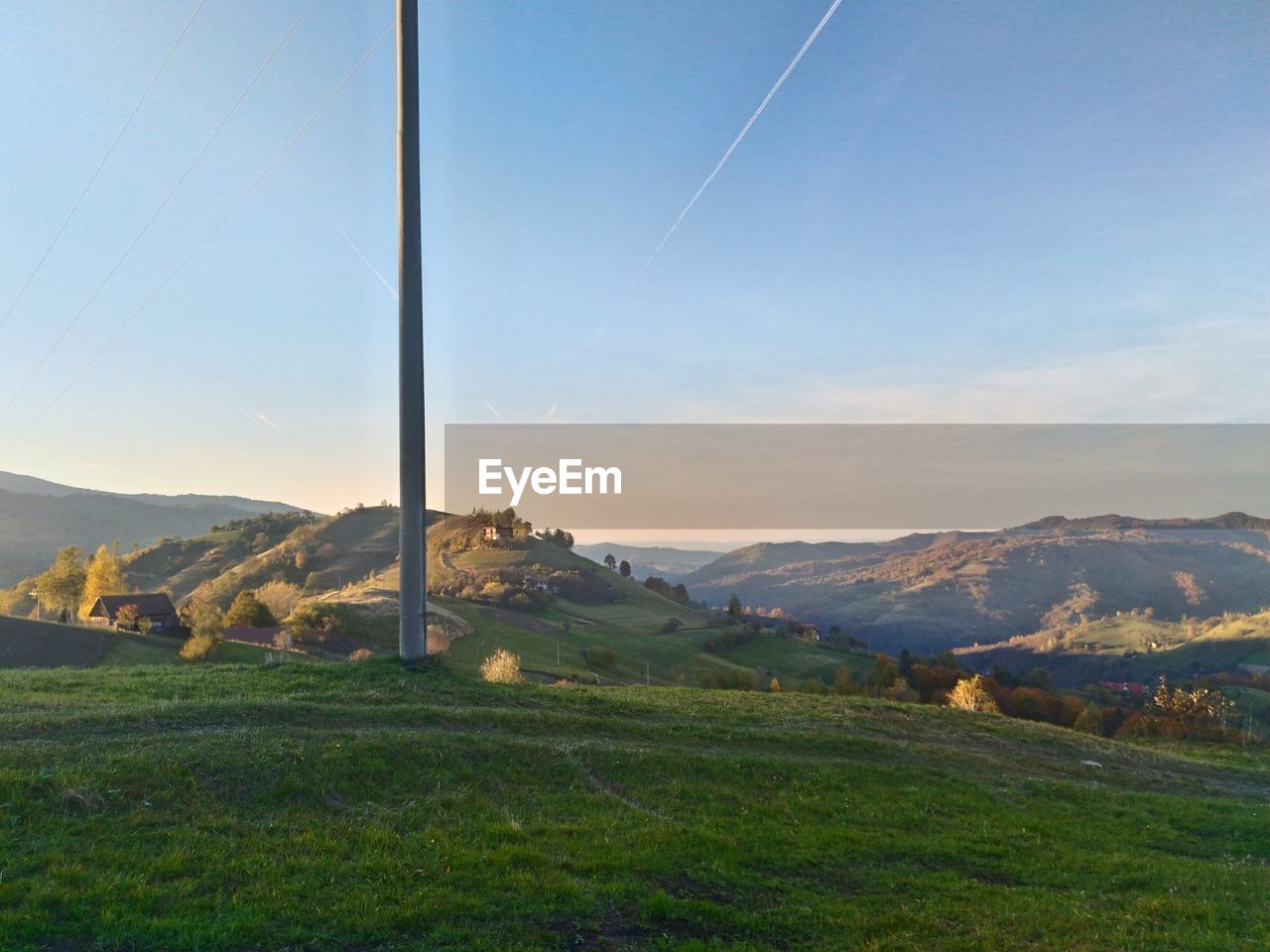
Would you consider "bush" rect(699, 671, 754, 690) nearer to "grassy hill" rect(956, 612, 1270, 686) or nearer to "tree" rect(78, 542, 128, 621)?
"grassy hill" rect(956, 612, 1270, 686)

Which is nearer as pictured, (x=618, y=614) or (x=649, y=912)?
(x=649, y=912)

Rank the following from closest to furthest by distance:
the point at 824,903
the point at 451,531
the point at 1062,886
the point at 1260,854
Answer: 1. the point at 824,903
2. the point at 1062,886
3. the point at 1260,854
4. the point at 451,531

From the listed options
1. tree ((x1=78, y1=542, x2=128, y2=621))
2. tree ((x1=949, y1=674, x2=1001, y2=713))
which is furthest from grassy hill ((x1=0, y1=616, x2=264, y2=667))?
tree ((x1=949, y1=674, x2=1001, y2=713))

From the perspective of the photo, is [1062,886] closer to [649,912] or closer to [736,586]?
[649,912]

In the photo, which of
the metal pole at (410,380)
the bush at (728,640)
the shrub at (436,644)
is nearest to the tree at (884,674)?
the bush at (728,640)

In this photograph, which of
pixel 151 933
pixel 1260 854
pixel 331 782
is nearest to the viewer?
pixel 151 933

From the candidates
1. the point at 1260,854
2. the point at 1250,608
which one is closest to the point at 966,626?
the point at 1250,608

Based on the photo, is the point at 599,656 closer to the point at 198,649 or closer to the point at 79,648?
the point at 198,649
